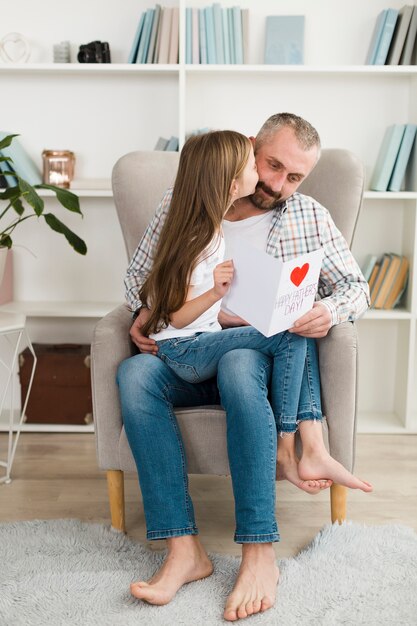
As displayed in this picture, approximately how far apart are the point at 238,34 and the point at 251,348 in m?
1.47

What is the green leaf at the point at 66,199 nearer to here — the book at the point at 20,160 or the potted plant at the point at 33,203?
the potted plant at the point at 33,203

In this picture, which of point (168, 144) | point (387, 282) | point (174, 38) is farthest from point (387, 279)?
point (174, 38)

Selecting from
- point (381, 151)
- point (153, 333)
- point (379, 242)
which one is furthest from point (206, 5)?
point (153, 333)

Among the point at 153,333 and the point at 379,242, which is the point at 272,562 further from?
the point at 379,242

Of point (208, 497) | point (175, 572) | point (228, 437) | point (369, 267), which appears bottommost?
point (208, 497)

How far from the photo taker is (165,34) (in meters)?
2.86

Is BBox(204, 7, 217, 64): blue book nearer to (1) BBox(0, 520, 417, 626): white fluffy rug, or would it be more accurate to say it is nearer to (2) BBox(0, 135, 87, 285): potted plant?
(2) BBox(0, 135, 87, 285): potted plant

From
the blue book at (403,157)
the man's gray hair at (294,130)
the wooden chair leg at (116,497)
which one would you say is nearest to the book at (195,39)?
the blue book at (403,157)

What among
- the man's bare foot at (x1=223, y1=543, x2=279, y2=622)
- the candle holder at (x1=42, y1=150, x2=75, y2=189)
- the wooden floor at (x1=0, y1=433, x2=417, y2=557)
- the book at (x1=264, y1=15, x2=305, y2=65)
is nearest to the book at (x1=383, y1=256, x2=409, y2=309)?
the wooden floor at (x1=0, y1=433, x2=417, y2=557)

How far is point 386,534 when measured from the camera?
2.05 metres

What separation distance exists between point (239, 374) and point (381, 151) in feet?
5.06

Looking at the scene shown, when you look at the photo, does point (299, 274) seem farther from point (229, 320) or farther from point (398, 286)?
point (398, 286)

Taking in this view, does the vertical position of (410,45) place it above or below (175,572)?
above

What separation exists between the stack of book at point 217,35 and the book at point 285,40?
112 mm
